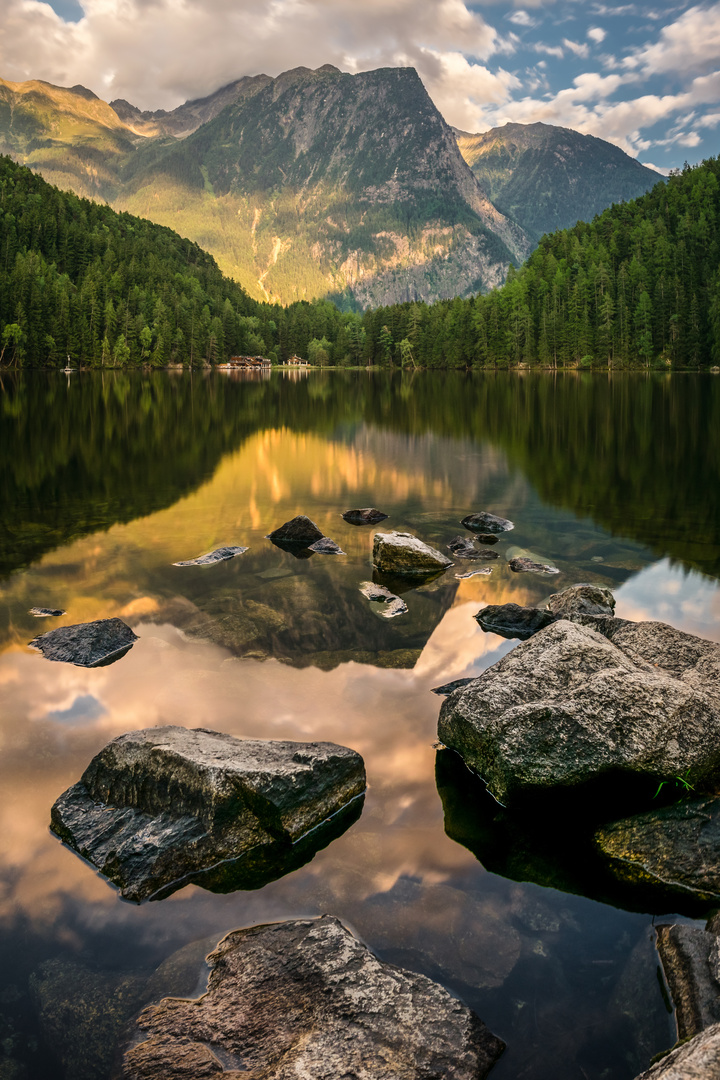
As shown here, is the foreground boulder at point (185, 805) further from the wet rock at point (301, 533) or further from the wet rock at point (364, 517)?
the wet rock at point (364, 517)

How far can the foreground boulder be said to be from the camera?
6.80m

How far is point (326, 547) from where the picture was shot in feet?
62.1

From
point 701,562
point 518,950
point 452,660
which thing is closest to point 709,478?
point 701,562

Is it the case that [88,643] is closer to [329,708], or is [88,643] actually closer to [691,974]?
[329,708]

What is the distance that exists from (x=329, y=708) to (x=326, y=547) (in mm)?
9230

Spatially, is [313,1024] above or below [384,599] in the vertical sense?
below

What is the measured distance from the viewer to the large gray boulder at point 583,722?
7570mm

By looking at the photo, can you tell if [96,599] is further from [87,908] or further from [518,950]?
[518,950]

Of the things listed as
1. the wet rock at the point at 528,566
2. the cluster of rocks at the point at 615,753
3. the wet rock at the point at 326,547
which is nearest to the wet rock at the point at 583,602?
the wet rock at the point at 528,566

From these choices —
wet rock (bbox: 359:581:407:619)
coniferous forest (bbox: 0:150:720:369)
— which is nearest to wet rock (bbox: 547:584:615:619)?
wet rock (bbox: 359:581:407:619)

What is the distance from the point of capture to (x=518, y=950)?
235 inches

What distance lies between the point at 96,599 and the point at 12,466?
745 inches

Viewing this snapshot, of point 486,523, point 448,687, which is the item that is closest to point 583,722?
point 448,687

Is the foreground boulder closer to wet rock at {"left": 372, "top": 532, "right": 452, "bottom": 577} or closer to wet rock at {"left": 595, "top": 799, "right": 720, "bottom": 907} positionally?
wet rock at {"left": 595, "top": 799, "right": 720, "bottom": 907}
